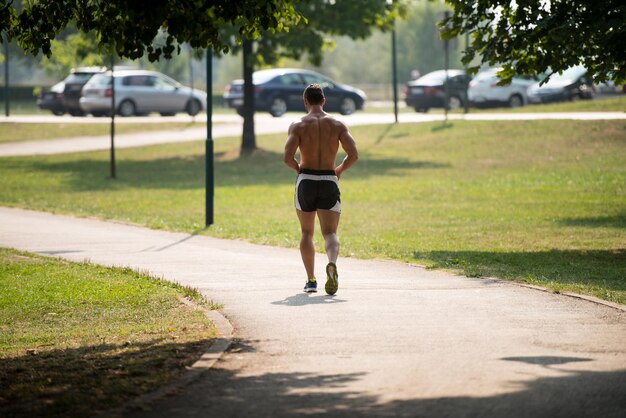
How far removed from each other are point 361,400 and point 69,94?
40.0 m

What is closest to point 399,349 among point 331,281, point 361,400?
point 361,400

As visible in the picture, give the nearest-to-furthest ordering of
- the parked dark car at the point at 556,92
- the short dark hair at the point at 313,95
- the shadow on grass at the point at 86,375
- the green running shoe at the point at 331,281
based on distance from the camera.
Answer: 1. the shadow on grass at the point at 86,375
2. the green running shoe at the point at 331,281
3. the short dark hair at the point at 313,95
4. the parked dark car at the point at 556,92

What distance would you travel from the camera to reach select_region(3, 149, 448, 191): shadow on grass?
27.4 m

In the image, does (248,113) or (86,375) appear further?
(248,113)

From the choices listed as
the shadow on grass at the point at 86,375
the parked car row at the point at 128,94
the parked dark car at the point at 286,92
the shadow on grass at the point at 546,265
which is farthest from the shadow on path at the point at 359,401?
the parked dark car at the point at 286,92

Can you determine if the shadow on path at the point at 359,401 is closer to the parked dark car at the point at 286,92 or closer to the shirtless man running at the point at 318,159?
the shirtless man running at the point at 318,159

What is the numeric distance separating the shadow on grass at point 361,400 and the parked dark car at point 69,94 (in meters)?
37.8

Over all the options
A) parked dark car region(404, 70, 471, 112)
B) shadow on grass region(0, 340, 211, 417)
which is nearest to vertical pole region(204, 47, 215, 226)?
shadow on grass region(0, 340, 211, 417)

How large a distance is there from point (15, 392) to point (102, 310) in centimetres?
351

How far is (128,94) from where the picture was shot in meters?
43.3

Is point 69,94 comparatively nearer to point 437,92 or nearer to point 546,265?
point 437,92

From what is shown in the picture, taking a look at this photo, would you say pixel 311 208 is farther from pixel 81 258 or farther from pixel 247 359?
pixel 81 258

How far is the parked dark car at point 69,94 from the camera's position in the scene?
4509 cm

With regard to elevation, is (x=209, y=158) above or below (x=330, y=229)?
above
